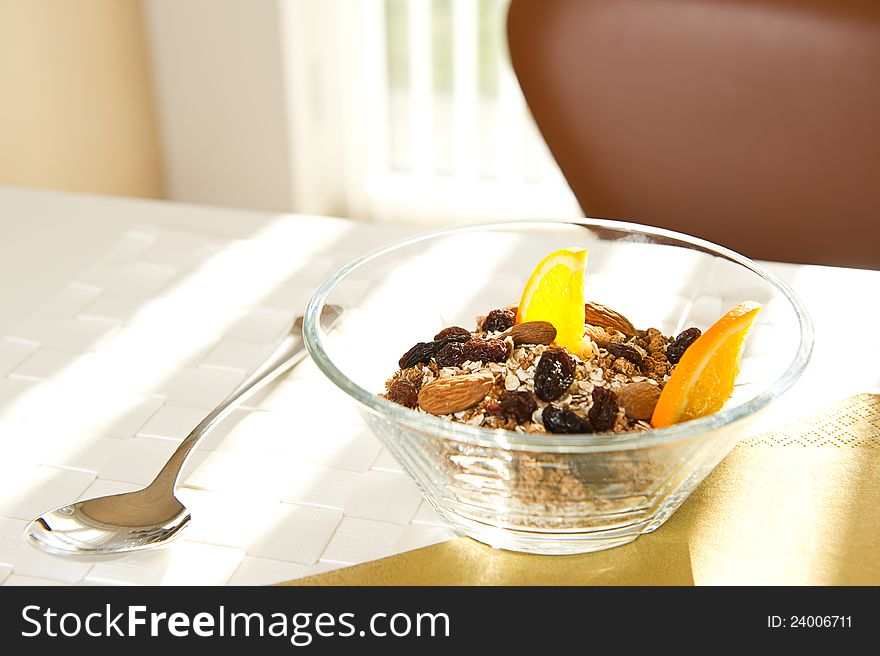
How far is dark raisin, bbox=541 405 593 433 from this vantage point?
60 cm

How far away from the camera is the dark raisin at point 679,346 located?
0.69 metres

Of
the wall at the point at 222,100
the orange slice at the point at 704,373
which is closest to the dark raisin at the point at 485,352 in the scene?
the orange slice at the point at 704,373

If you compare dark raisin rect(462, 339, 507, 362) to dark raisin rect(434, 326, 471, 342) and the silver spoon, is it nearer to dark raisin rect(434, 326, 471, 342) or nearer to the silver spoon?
dark raisin rect(434, 326, 471, 342)

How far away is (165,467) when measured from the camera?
695 mm

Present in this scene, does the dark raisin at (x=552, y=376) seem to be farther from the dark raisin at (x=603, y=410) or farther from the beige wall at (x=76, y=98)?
the beige wall at (x=76, y=98)

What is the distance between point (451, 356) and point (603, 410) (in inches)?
4.4

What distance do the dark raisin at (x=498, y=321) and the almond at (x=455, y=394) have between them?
Result: 0.32ft

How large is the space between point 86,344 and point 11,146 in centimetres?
110

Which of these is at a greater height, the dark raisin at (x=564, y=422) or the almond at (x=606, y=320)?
the dark raisin at (x=564, y=422)

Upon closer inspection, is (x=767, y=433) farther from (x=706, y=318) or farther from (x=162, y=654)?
(x=162, y=654)

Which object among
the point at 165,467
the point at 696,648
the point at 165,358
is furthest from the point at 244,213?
the point at 696,648

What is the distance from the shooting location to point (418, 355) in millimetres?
692

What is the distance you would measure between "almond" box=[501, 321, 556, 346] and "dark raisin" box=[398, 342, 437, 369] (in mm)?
48

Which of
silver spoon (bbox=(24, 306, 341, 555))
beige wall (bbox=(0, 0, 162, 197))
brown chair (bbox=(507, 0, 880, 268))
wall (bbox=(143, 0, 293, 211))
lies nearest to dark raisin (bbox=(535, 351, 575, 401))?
silver spoon (bbox=(24, 306, 341, 555))
